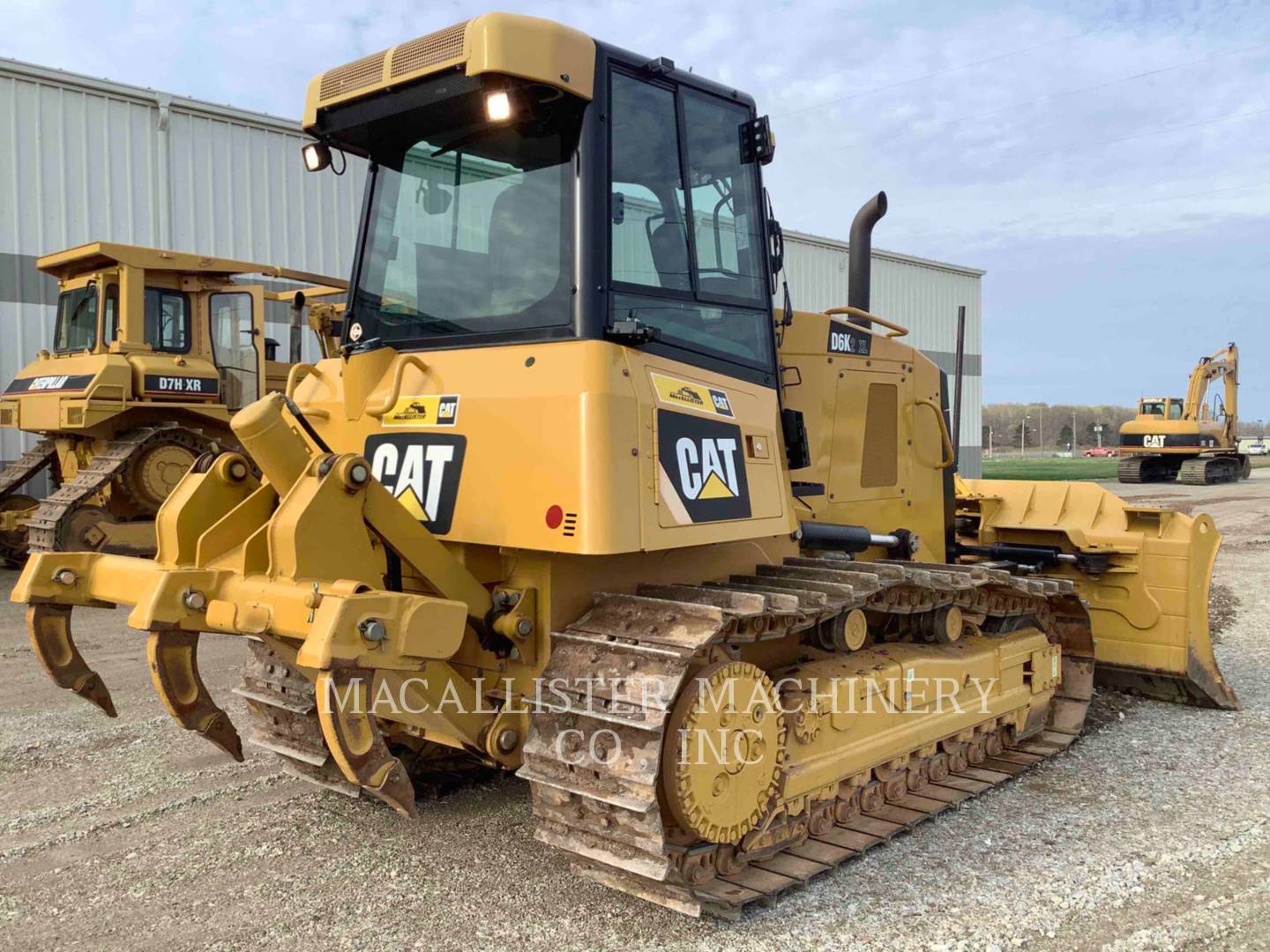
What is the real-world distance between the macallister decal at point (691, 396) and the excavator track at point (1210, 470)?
104 feet

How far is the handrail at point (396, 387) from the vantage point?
13.0 feet

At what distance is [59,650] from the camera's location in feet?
13.0

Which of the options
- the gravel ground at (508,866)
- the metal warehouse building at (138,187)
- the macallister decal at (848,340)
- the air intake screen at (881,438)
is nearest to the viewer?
A: the gravel ground at (508,866)

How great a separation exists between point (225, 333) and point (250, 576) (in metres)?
9.64

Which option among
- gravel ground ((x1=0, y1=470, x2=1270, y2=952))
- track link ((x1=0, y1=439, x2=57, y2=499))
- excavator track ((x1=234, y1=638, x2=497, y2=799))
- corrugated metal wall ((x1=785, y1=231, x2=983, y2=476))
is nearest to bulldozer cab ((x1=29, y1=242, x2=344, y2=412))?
track link ((x1=0, y1=439, x2=57, y2=499))

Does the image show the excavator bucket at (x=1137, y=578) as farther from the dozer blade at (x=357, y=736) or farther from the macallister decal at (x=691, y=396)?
the dozer blade at (x=357, y=736)

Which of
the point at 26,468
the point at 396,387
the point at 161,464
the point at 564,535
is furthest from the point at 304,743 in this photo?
the point at 26,468

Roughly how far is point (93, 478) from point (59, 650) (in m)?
7.24

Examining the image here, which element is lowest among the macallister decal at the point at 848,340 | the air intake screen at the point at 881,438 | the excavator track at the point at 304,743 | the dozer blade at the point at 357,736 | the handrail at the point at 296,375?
the excavator track at the point at 304,743

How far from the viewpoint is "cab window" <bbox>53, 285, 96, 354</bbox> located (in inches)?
461

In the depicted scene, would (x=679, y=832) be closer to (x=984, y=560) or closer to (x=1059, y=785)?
(x=1059, y=785)

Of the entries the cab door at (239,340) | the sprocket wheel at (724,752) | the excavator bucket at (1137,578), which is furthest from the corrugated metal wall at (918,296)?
the sprocket wheel at (724,752)

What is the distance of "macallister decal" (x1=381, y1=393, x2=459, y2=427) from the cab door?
8535 millimetres

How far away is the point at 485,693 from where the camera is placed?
4.01 metres
